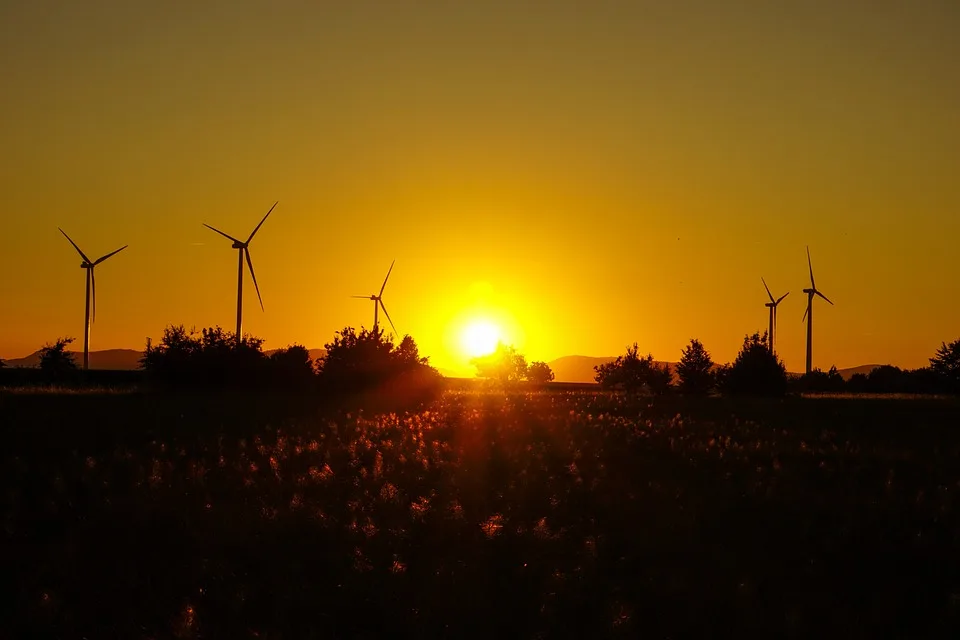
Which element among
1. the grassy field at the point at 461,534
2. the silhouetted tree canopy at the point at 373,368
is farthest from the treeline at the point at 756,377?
the grassy field at the point at 461,534

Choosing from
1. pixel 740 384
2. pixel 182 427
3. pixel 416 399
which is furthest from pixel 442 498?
pixel 740 384

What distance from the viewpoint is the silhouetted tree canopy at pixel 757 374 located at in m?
107

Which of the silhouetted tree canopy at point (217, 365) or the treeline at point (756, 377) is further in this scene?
the treeline at point (756, 377)

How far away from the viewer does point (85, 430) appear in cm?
5134

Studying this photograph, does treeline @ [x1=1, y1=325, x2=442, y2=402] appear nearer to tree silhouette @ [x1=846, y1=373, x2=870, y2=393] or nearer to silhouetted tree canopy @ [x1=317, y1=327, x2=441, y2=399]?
silhouetted tree canopy @ [x1=317, y1=327, x2=441, y2=399]

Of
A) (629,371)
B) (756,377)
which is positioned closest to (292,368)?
(756,377)

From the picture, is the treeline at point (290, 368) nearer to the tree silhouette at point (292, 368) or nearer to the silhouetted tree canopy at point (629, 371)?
the tree silhouette at point (292, 368)

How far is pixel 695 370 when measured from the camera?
442 ft

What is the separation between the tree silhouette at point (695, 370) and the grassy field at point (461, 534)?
76.0 meters

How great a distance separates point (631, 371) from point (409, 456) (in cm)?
12426

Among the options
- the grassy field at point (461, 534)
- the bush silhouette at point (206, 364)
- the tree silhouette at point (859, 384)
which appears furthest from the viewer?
the tree silhouette at point (859, 384)

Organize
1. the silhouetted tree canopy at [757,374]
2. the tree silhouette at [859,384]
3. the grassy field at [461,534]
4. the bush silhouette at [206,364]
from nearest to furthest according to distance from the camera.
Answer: the grassy field at [461,534]
the bush silhouette at [206,364]
the silhouetted tree canopy at [757,374]
the tree silhouette at [859,384]

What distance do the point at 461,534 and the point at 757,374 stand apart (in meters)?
82.0

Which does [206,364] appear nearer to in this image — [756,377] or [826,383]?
[756,377]
